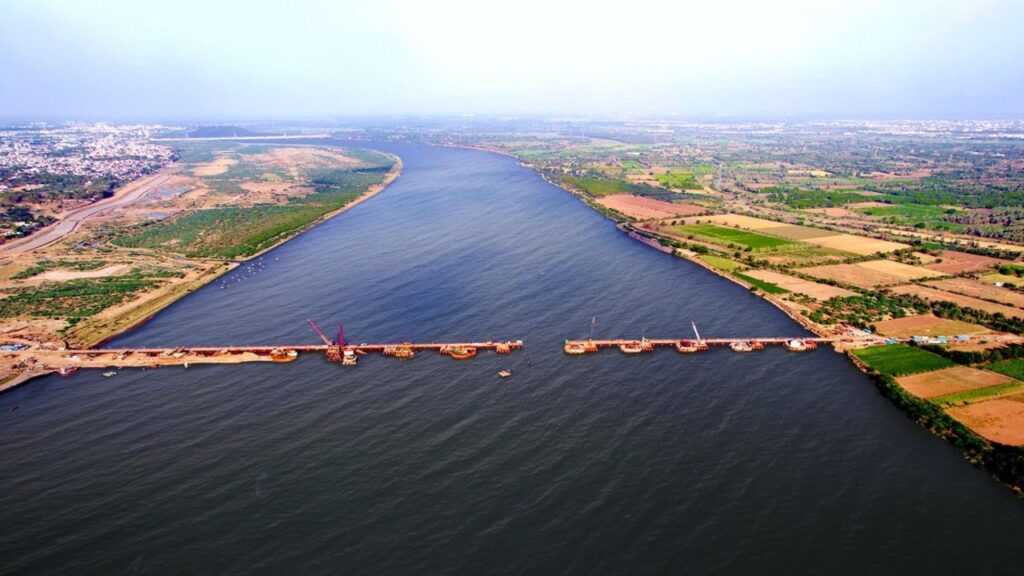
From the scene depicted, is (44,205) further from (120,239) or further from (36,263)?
(36,263)

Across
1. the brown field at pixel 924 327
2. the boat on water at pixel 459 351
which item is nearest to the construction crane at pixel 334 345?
the boat on water at pixel 459 351

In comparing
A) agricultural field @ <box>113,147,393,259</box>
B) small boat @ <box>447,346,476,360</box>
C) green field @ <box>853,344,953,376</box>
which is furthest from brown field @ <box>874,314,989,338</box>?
agricultural field @ <box>113,147,393,259</box>

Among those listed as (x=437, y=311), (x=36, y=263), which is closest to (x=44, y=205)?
(x=36, y=263)

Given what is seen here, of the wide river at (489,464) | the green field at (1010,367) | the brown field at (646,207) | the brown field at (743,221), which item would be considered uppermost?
the brown field at (646,207)

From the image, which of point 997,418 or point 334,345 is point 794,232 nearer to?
point 997,418

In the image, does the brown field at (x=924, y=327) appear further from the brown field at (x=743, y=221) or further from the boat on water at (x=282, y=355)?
the boat on water at (x=282, y=355)

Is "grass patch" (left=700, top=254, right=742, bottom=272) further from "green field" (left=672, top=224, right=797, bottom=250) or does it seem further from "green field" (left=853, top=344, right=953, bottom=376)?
"green field" (left=853, top=344, right=953, bottom=376)

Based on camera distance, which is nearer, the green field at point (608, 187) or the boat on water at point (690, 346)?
the boat on water at point (690, 346)

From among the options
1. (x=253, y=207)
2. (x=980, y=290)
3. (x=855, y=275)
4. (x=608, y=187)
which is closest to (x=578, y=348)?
(x=855, y=275)
